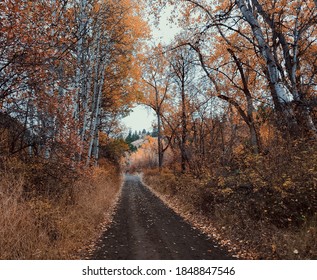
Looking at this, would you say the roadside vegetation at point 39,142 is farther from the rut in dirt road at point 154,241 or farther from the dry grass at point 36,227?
the rut in dirt road at point 154,241

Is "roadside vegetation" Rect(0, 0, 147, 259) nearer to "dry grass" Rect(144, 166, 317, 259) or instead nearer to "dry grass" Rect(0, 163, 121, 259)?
"dry grass" Rect(0, 163, 121, 259)

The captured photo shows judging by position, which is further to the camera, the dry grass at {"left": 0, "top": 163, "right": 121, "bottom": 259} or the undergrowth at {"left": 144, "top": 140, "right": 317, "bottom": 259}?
the undergrowth at {"left": 144, "top": 140, "right": 317, "bottom": 259}

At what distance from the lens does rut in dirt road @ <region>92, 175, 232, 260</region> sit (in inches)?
233

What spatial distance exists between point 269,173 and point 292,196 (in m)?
0.92

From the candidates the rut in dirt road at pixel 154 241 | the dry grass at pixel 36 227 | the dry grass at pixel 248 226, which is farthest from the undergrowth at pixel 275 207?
the dry grass at pixel 36 227

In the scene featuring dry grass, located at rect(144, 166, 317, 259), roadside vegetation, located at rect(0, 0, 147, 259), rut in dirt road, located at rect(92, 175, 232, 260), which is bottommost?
rut in dirt road, located at rect(92, 175, 232, 260)

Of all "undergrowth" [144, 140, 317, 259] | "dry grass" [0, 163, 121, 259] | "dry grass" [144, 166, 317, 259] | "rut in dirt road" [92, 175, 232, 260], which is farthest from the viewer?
"rut in dirt road" [92, 175, 232, 260]

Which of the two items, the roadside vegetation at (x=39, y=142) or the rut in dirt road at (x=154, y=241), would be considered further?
the rut in dirt road at (x=154, y=241)

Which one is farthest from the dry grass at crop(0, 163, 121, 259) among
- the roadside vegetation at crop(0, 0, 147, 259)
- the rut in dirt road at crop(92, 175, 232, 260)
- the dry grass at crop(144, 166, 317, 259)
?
the dry grass at crop(144, 166, 317, 259)

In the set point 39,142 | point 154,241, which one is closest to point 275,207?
point 154,241

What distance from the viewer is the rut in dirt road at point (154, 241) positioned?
19.4ft

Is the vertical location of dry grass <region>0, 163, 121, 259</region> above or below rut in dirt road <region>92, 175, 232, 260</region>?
above

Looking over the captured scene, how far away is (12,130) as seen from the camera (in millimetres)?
7500

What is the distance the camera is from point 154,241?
23.2 ft
